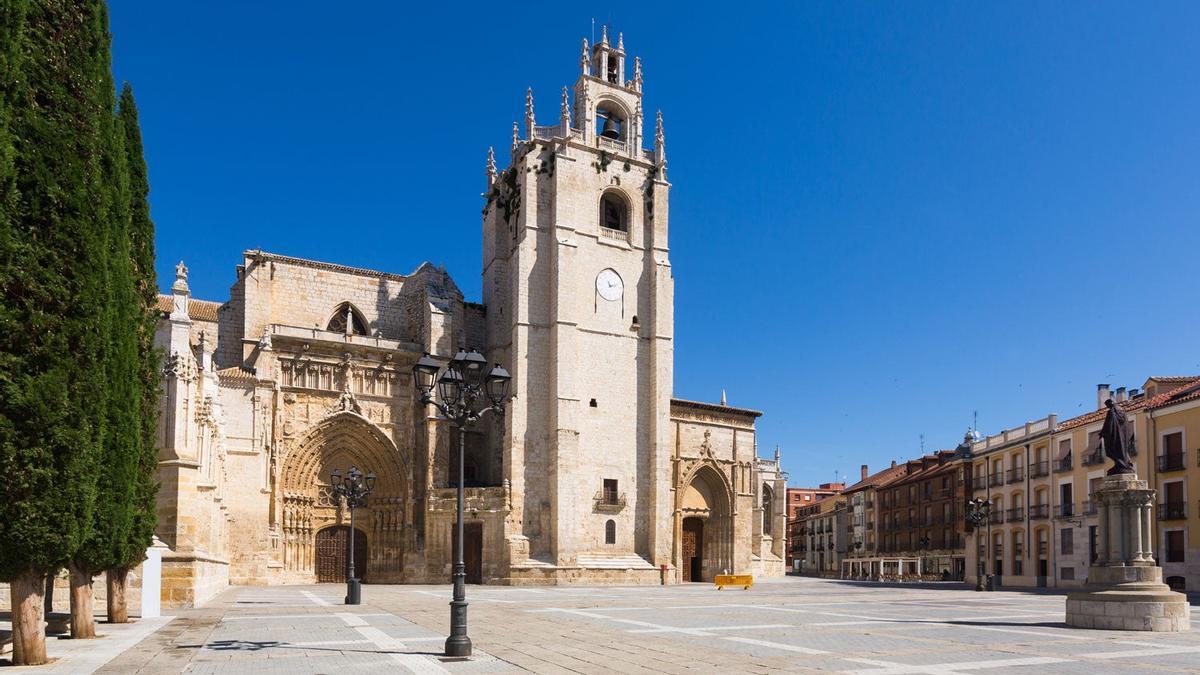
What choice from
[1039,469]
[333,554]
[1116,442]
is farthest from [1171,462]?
[333,554]

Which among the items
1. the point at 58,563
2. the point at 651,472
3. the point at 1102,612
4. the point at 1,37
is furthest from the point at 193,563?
the point at 651,472

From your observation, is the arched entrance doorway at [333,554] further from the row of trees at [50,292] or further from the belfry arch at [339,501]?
the row of trees at [50,292]

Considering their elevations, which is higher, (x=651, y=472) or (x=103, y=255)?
(x=103, y=255)

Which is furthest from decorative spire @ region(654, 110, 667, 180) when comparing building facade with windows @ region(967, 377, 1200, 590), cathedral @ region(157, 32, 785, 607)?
building facade with windows @ region(967, 377, 1200, 590)

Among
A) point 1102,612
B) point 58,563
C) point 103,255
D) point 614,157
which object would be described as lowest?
point 1102,612

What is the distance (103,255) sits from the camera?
1003 centimetres

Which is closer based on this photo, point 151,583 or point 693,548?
point 151,583

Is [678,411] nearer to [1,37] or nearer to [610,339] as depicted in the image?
[610,339]

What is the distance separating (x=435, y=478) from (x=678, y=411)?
10739mm

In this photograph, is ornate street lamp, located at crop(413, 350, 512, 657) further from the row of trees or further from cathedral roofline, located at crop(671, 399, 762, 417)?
cathedral roofline, located at crop(671, 399, 762, 417)

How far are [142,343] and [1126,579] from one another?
16.0m

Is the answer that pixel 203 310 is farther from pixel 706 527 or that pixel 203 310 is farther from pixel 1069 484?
pixel 1069 484

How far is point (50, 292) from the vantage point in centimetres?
934

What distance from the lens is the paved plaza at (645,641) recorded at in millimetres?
10258
